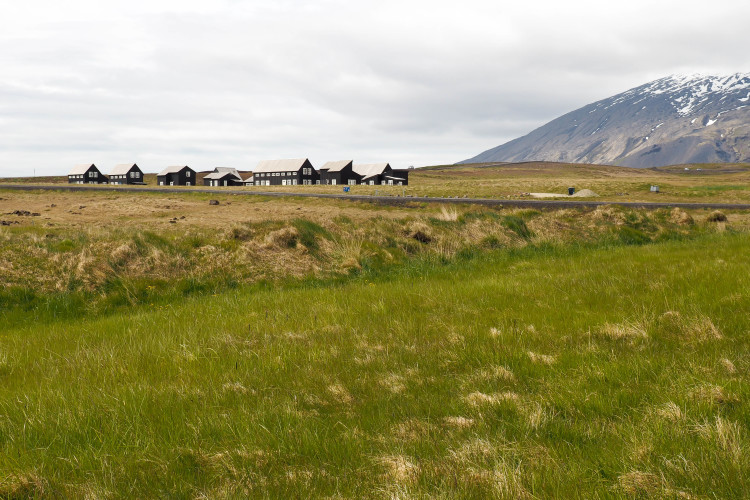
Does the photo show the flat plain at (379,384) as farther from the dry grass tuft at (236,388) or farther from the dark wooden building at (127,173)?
the dark wooden building at (127,173)

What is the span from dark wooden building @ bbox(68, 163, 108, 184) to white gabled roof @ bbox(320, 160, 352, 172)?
68.6 metres

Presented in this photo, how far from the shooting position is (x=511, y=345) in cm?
521

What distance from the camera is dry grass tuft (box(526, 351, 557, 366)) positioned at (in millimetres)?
4621

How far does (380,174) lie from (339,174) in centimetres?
1166

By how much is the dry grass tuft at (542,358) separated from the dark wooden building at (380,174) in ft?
336

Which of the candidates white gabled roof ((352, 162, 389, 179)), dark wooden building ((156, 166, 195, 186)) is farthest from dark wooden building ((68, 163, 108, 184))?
white gabled roof ((352, 162, 389, 179))

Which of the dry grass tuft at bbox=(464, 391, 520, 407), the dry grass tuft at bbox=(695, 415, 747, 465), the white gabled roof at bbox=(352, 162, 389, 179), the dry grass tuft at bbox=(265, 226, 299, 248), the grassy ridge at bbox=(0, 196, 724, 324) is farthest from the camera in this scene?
the white gabled roof at bbox=(352, 162, 389, 179)

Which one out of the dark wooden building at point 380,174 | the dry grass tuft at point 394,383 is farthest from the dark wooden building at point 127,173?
the dry grass tuft at point 394,383

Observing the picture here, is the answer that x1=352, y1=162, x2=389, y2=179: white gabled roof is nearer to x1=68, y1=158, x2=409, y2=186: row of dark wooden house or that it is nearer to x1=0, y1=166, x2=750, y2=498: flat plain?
x1=68, y1=158, x2=409, y2=186: row of dark wooden house

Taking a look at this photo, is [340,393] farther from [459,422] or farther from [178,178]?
[178,178]

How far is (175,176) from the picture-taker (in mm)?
123688

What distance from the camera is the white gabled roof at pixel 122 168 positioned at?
12336cm

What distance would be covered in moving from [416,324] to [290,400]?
2.85 meters

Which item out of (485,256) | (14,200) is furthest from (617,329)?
(14,200)
